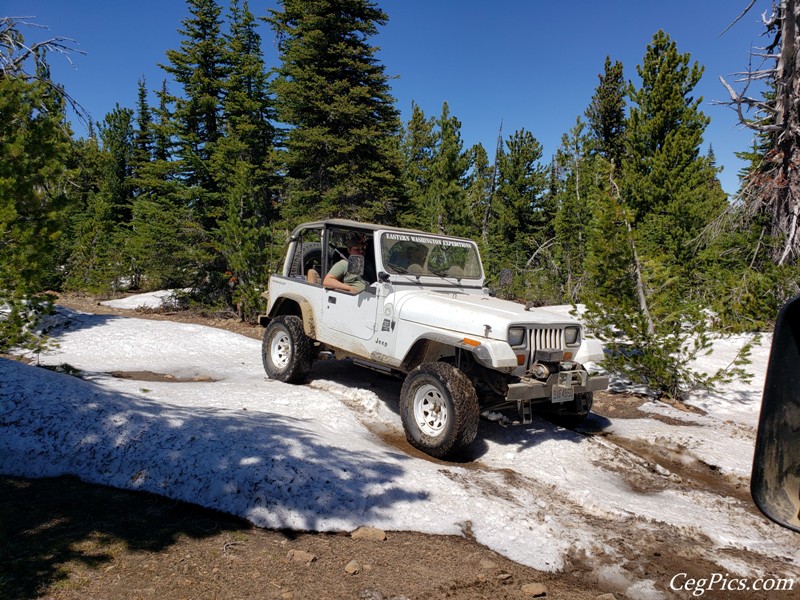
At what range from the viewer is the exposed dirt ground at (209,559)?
8.68ft

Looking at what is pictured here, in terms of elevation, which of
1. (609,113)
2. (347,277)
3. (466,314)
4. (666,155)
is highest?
(609,113)

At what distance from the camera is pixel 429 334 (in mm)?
5312

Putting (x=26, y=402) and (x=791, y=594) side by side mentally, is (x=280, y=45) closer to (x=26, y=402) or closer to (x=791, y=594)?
(x=26, y=402)

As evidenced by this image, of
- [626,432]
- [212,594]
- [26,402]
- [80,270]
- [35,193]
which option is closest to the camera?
[212,594]

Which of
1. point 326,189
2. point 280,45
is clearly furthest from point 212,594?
point 280,45

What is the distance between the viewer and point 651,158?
18516mm

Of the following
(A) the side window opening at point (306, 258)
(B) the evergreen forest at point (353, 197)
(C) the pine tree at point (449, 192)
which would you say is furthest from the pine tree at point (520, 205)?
(A) the side window opening at point (306, 258)

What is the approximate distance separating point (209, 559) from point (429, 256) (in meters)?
4.48

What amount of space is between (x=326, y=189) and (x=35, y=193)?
34.1 feet

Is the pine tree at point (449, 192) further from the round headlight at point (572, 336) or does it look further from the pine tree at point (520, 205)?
the round headlight at point (572, 336)

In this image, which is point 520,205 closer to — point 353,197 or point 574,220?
point 574,220

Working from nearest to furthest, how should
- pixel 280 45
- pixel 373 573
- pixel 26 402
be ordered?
pixel 373 573 < pixel 26 402 < pixel 280 45

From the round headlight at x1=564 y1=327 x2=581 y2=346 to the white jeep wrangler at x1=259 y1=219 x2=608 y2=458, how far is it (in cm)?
1

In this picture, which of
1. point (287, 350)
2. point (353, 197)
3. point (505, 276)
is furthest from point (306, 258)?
point (353, 197)
